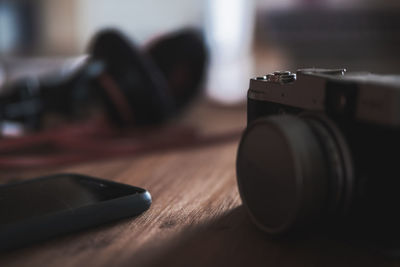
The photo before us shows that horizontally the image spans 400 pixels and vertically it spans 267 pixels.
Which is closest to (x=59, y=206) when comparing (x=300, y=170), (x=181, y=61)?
(x=300, y=170)

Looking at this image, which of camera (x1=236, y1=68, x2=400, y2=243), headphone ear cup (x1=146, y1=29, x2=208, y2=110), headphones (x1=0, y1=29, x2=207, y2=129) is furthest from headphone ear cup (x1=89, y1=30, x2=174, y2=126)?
camera (x1=236, y1=68, x2=400, y2=243)

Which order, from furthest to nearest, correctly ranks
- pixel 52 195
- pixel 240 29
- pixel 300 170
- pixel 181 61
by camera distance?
1. pixel 240 29
2. pixel 181 61
3. pixel 52 195
4. pixel 300 170

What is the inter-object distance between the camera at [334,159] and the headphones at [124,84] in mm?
525

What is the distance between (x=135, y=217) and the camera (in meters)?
0.42

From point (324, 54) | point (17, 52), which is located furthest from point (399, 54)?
point (17, 52)

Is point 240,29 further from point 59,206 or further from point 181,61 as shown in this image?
point 59,206

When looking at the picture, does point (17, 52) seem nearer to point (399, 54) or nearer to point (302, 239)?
point (399, 54)

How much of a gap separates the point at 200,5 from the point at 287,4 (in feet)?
2.44

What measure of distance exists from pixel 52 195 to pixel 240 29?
2.76 meters

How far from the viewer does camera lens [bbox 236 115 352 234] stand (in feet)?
1.03

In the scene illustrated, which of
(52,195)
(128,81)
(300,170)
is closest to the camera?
(300,170)

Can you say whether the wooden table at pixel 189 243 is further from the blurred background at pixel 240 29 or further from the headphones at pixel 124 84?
the blurred background at pixel 240 29

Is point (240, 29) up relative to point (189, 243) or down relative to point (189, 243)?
up

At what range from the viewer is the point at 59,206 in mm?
385
